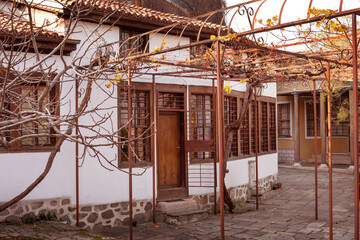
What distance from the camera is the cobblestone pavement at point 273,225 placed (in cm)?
783

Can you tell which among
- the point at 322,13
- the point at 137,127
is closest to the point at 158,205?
the point at 137,127

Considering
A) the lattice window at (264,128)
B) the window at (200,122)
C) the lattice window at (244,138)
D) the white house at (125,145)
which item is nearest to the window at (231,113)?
the white house at (125,145)

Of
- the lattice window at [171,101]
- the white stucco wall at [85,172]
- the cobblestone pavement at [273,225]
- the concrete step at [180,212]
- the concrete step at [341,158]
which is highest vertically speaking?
the lattice window at [171,101]

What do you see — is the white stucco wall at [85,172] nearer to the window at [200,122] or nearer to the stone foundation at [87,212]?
the stone foundation at [87,212]

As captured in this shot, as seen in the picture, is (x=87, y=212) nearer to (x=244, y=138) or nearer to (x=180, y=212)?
(x=180, y=212)

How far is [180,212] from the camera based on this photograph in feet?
29.9

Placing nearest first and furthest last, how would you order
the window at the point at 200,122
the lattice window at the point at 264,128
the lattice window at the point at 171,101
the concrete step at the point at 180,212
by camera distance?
1. the concrete step at the point at 180,212
2. the lattice window at the point at 171,101
3. the window at the point at 200,122
4. the lattice window at the point at 264,128

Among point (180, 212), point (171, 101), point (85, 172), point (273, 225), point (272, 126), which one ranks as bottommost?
point (273, 225)

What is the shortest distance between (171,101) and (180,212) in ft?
9.05

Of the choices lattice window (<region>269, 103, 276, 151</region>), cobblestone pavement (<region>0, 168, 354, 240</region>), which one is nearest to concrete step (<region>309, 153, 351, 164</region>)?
lattice window (<region>269, 103, 276, 151</region>)

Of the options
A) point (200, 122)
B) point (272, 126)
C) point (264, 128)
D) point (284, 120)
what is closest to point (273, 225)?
point (200, 122)

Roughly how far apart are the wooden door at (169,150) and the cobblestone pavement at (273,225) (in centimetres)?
133

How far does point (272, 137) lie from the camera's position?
14727 millimetres

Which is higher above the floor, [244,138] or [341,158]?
[244,138]
